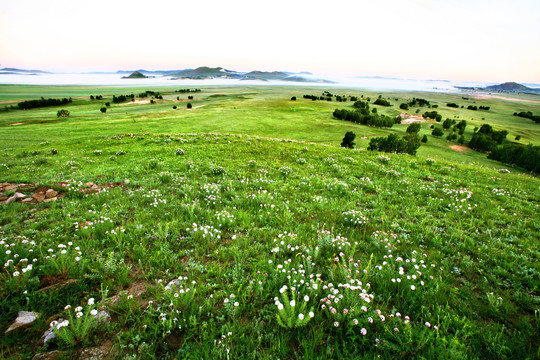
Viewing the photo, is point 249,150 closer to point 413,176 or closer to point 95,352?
point 413,176

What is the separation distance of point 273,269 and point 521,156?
9463 cm

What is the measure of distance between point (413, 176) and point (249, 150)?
1198 cm

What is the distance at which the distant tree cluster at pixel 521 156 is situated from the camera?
5872 cm

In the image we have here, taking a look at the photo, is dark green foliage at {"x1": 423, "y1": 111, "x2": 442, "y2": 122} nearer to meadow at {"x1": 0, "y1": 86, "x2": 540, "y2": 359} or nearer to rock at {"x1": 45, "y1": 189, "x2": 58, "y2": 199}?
meadow at {"x1": 0, "y1": 86, "x2": 540, "y2": 359}

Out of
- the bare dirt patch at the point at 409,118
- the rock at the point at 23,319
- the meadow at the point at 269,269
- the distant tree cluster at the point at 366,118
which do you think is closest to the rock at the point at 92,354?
the meadow at the point at 269,269

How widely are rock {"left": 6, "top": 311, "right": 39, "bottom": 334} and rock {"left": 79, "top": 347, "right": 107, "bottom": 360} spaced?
1.19 meters

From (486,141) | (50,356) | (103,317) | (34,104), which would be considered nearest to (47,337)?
(50,356)

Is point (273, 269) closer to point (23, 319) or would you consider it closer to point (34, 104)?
point (23, 319)

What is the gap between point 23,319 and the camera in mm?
3576

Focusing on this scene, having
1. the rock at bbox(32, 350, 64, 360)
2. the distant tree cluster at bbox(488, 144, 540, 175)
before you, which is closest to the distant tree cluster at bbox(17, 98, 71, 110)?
the rock at bbox(32, 350, 64, 360)

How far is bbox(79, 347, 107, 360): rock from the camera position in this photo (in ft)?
10.6

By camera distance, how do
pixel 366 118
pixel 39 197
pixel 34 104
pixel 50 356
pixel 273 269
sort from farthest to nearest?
pixel 34 104 → pixel 366 118 → pixel 39 197 → pixel 273 269 → pixel 50 356

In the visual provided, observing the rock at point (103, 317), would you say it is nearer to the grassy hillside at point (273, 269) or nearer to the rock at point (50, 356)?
the grassy hillside at point (273, 269)

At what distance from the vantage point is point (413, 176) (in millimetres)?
13133
